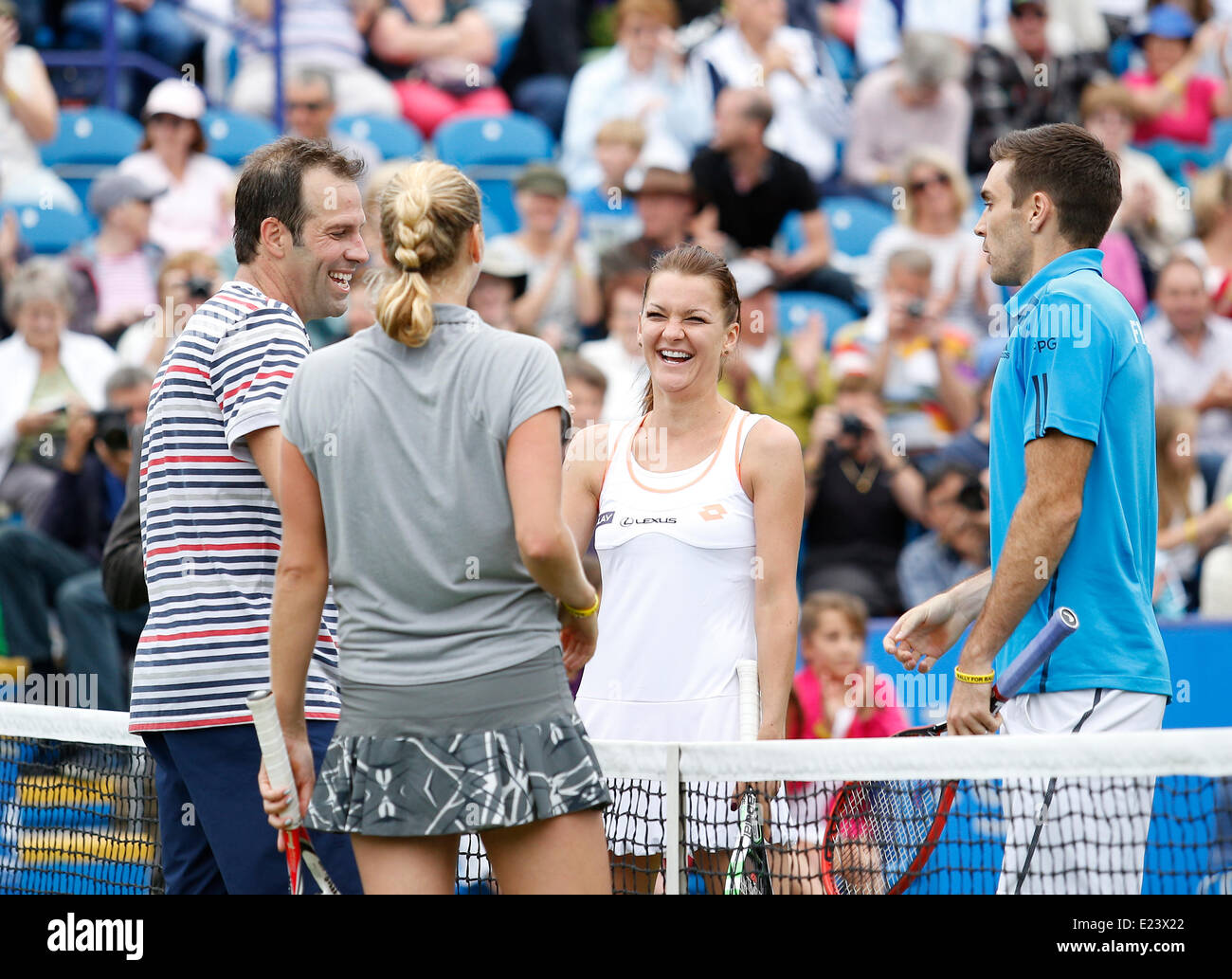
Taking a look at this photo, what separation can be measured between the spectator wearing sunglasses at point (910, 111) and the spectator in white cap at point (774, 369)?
226 cm

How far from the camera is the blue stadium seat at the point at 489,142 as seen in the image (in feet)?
35.2

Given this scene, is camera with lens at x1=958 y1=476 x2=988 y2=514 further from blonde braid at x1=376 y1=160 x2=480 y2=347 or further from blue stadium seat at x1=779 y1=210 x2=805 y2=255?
blonde braid at x1=376 y1=160 x2=480 y2=347

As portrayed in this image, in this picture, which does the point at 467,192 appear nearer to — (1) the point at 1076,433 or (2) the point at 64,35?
(1) the point at 1076,433

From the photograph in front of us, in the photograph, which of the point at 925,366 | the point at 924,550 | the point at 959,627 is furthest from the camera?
the point at 925,366

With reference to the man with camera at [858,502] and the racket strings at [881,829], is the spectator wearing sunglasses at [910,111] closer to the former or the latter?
the man with camera at [858,502]

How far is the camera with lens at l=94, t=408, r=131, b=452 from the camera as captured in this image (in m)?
7.27

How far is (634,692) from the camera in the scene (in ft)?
12.9

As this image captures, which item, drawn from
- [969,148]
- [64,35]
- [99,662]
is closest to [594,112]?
[969,148]

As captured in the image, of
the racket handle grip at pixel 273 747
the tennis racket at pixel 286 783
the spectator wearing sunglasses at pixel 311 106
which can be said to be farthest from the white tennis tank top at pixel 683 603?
the spectator wearing sunglasses at pixel 311 106

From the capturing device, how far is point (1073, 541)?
3.48 meters

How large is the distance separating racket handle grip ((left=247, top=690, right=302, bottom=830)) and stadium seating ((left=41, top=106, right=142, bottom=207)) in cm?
826

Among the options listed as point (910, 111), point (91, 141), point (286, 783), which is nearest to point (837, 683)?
Answer: point (286, 783)
